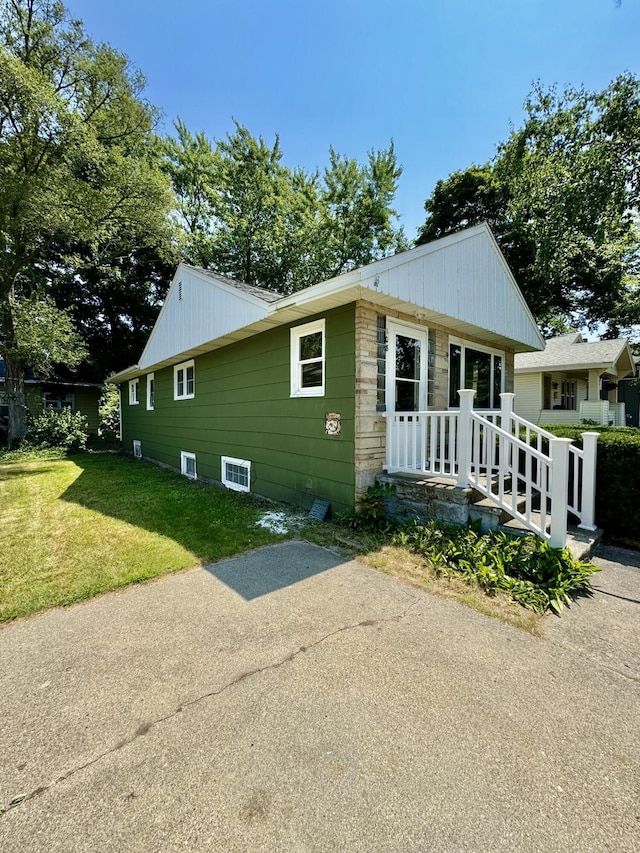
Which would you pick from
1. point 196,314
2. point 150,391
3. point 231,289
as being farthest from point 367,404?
point 150,391

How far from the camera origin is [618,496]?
15.6 feet

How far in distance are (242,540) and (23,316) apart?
43.3ft

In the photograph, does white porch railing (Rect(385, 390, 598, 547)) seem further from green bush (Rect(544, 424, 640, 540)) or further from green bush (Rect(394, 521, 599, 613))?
green bush (Rect(544, 424, 640, 540))

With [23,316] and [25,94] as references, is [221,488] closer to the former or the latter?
[23,316]

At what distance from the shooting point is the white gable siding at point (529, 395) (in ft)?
46.4

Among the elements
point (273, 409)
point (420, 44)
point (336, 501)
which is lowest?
point (336, 501)

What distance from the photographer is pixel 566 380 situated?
50.9 ft

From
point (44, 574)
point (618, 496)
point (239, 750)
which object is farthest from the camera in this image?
point (618, 496)

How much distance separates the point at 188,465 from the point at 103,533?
5.06 meters

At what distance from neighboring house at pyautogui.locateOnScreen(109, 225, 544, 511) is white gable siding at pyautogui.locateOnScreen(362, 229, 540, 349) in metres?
0.02

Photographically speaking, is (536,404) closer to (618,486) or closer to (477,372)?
(477,372)

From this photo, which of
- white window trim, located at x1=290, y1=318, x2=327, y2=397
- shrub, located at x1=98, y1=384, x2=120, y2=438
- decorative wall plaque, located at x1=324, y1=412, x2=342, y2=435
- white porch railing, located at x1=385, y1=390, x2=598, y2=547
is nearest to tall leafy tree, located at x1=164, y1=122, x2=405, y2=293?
shrub, located at x1=98, y1=384, x2=120, y2=438

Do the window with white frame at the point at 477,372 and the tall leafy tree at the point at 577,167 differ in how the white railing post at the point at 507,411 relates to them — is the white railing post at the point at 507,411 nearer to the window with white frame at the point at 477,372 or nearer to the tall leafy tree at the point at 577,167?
the window with white frame at the point at 477,372

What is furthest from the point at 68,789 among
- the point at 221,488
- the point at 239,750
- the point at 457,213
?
the point at 457,213
